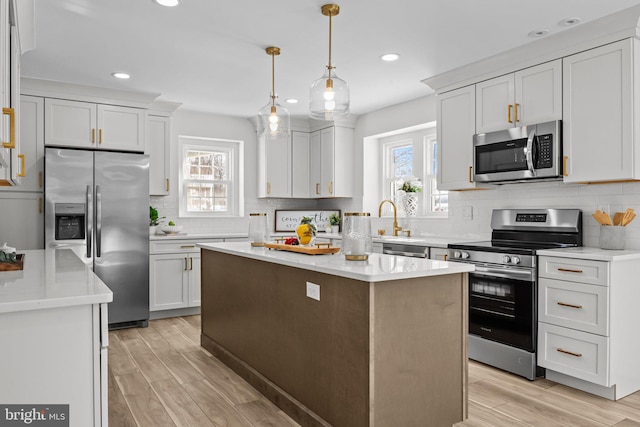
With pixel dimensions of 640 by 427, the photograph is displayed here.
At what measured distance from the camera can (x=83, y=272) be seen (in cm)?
208

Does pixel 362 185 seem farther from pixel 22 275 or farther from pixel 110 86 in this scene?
pixel 22 275

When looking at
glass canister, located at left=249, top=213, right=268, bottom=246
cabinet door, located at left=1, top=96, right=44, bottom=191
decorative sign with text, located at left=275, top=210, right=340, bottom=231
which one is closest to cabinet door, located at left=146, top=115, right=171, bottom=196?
cabinet door, located at left=1, top=96, right=44, bottom=191

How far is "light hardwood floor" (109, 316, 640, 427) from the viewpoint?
8.45ft

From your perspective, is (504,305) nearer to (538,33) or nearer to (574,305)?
(574,305)

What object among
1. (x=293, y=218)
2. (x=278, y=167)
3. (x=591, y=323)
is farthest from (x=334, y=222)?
(x=591, y=323)

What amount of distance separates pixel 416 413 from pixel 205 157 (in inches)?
181

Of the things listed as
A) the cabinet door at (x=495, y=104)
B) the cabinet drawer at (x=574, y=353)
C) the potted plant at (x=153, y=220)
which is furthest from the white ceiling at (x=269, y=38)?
the cabinet drawer at (x=574, y=353)

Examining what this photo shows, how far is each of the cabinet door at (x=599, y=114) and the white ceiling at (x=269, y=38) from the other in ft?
1.05

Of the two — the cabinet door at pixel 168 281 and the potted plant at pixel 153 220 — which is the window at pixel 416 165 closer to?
the cabinet door at pixel 168 281

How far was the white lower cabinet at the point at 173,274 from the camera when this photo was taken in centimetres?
491

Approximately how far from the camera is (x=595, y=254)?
2.90m

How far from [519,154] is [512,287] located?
1029 mm

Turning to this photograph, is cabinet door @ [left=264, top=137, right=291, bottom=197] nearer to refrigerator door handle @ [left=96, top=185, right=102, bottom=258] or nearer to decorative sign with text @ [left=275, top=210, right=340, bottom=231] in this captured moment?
decorative sign with text @ [left=275, top=210, right=340, bottom=231]

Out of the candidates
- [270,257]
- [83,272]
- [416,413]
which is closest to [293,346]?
[270,257]
